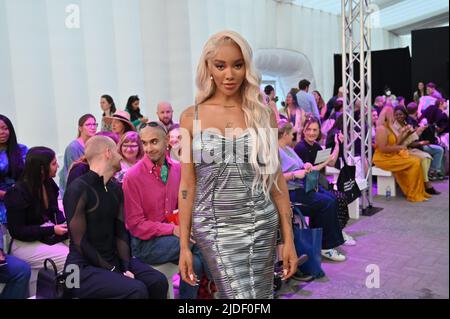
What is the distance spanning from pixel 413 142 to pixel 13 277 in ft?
19.1

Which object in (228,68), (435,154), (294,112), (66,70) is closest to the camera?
(228,68)

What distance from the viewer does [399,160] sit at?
637cm

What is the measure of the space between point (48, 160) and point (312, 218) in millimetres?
2303

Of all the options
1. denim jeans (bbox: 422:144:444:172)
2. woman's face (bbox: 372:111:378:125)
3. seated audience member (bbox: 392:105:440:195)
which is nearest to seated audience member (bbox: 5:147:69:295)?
seated audience member (bbox: 392:105:440:195)

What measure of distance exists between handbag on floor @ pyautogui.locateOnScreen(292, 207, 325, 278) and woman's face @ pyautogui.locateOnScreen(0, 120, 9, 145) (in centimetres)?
240

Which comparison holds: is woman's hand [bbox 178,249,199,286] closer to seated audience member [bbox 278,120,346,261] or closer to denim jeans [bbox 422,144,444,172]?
seated audience member [bbox 278,120,346,261]

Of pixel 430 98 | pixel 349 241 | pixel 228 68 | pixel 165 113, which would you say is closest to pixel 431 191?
pixel 349 241

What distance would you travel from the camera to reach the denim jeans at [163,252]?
111 inches

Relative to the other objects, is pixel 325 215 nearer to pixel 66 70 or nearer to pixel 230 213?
pixel 230 213

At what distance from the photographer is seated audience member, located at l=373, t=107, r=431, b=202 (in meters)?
6.31

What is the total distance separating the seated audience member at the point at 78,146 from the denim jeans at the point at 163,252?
5.65 ft

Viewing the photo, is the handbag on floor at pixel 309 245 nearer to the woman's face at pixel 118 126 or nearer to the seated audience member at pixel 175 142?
the seated audience member at pixel 175 142

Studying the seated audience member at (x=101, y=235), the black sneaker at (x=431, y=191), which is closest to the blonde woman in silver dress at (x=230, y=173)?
the seated audience member at (x=101, y=235)

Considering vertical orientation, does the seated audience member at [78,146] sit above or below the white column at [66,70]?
below
